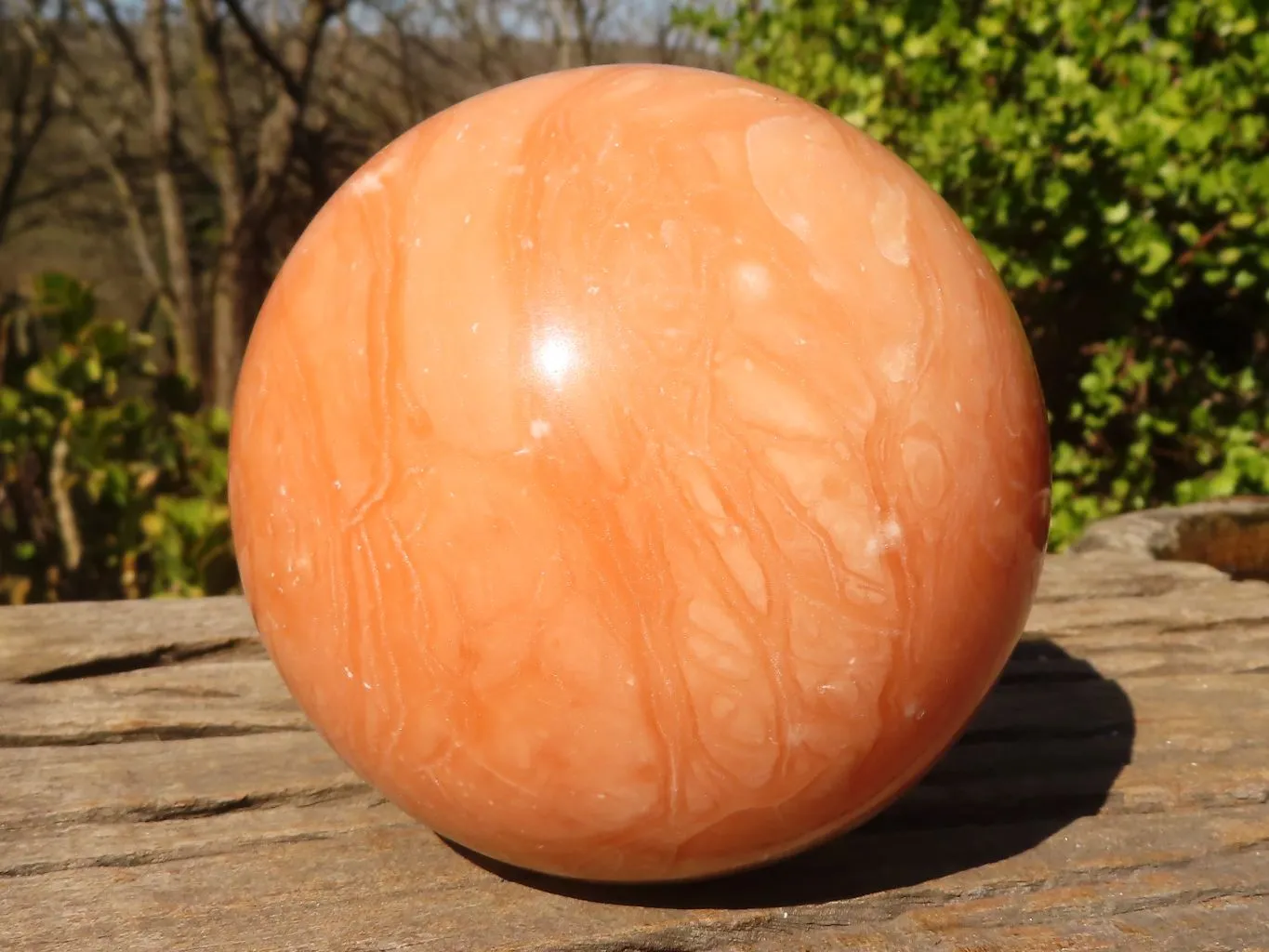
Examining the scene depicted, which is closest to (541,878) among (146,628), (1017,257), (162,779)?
(162,779)

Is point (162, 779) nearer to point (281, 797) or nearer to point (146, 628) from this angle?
point (281, 797)

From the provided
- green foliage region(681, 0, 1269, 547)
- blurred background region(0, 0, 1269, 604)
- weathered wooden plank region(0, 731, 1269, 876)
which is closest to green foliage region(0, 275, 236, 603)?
blurred background region(0, 0, 1269, 604)

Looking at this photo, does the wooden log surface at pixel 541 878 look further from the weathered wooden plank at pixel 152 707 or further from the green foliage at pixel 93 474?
the green foliage at pixel 93 474

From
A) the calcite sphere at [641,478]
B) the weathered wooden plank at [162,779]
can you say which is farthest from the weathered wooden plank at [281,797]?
the calcite sphere at [641,478]

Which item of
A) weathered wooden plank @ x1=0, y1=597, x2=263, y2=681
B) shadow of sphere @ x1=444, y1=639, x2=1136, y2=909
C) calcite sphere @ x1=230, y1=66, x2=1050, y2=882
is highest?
calcite sphere @ x1=230, y1=66, x2=1050, y2=882

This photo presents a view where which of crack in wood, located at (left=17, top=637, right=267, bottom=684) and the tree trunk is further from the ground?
the tree trunk

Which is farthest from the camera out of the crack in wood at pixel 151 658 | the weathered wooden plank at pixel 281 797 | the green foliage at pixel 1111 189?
the green foliage at pixel 1111 189

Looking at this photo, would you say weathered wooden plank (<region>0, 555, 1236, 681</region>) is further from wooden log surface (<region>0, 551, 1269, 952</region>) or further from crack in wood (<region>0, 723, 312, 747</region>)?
crack in wood (<region>0, 723, 312, 747</region>)
